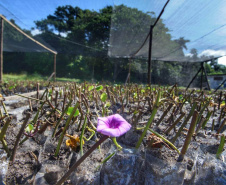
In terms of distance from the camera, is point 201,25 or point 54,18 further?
point 54,18

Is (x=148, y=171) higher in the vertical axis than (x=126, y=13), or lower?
lower

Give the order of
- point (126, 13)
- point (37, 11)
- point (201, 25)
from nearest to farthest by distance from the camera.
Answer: point (201, 25), point (126, 13), point (37, 11)

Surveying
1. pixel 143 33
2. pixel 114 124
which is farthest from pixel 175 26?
pixel 114 124

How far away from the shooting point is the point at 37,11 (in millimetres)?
7738

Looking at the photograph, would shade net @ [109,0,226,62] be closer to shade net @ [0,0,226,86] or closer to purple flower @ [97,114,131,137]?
shade net @ [0,0,226,86]

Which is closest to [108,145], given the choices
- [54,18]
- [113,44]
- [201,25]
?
[201,25]

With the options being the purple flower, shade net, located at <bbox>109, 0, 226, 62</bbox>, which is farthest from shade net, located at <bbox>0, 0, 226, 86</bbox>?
the purple flower

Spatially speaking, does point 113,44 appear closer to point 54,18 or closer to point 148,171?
point 148,171

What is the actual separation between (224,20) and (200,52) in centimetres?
282

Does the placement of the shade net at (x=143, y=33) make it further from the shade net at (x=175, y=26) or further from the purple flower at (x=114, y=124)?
the purple flower at (x=114, y=124)

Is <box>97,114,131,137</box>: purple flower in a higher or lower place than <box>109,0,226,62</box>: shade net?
lower

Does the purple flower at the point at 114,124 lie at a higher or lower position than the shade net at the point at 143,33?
lower

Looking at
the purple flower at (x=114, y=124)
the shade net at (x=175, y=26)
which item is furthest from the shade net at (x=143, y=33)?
the purple flower at (x=114, y=124)

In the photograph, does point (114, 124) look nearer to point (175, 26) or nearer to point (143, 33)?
point (175, 26)
